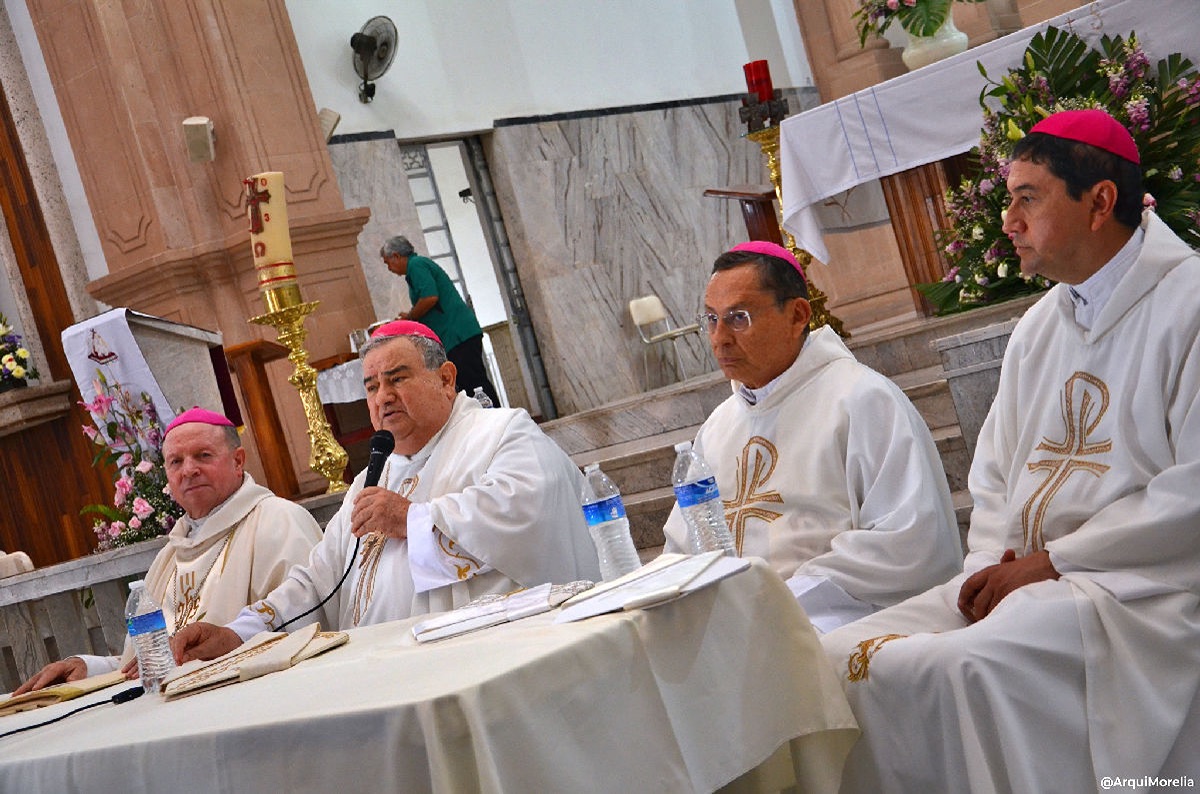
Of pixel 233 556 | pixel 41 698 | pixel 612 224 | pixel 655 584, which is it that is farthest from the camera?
pixel 612 224

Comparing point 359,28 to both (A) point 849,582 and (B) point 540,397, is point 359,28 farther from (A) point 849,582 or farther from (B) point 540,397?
(A) point 849,582

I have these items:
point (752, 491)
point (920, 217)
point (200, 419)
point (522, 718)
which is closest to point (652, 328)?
point (920, 217)

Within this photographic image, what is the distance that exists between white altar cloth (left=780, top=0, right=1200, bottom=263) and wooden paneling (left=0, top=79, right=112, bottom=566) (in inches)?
205

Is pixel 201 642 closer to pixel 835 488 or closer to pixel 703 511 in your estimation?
pixel 703 511

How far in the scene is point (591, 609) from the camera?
7.64ft

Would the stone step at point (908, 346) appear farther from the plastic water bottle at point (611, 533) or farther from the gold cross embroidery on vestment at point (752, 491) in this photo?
the plastic water bottle at point (611, 533)

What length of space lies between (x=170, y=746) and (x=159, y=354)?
412 cm

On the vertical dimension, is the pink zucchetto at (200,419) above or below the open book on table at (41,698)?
above

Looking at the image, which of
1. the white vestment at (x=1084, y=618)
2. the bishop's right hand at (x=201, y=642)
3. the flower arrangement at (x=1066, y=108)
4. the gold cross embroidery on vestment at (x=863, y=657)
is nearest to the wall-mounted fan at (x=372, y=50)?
the flower arrangement at (x=1066, y=108)

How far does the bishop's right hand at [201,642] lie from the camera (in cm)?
331

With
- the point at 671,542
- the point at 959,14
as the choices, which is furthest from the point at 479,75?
the point at 671,542

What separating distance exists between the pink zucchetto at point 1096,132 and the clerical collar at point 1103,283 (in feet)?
0.58

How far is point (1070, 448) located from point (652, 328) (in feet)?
30.4

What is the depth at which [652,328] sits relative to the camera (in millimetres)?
12062
